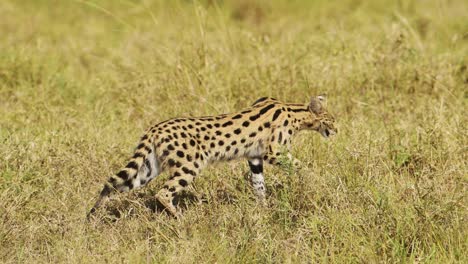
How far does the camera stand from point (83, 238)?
18.4 ft

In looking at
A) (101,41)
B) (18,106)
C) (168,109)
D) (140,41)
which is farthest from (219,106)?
(101,41)

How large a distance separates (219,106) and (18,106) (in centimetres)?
192

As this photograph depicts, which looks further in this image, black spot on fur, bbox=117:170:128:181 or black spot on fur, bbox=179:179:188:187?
black spot on fur, bbox=179:179:188:187

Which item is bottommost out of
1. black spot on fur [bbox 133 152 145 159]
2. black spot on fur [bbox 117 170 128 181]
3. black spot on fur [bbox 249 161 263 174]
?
black spot on fur [bbox 249 161 263 174]

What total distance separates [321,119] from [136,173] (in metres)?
1.82

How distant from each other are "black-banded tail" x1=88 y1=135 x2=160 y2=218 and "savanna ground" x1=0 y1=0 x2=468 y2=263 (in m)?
0.16

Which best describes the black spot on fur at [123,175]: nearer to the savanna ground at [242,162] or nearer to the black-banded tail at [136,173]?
the black-banded tail at [136,173]

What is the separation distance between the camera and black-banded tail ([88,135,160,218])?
6.05 meters

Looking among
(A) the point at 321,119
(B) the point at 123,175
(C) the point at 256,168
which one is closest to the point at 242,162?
(C) the point at 256,168

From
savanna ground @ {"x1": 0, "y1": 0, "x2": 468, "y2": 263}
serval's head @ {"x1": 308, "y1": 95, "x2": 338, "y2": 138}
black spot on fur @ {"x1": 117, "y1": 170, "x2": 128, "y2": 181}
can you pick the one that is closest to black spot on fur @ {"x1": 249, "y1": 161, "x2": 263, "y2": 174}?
savanna ground @ {"x1": 0, "y1": 0, "x2": 468, "y2": 263}

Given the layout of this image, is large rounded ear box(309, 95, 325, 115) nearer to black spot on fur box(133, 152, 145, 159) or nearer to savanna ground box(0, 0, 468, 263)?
savanna ground box(0, 0, 468, 263)

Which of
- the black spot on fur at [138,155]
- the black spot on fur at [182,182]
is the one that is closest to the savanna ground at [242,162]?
the black spot on fur at [182,182]

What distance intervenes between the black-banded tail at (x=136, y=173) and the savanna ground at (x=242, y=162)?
162mm

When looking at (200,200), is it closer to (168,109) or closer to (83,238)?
(83,238)
